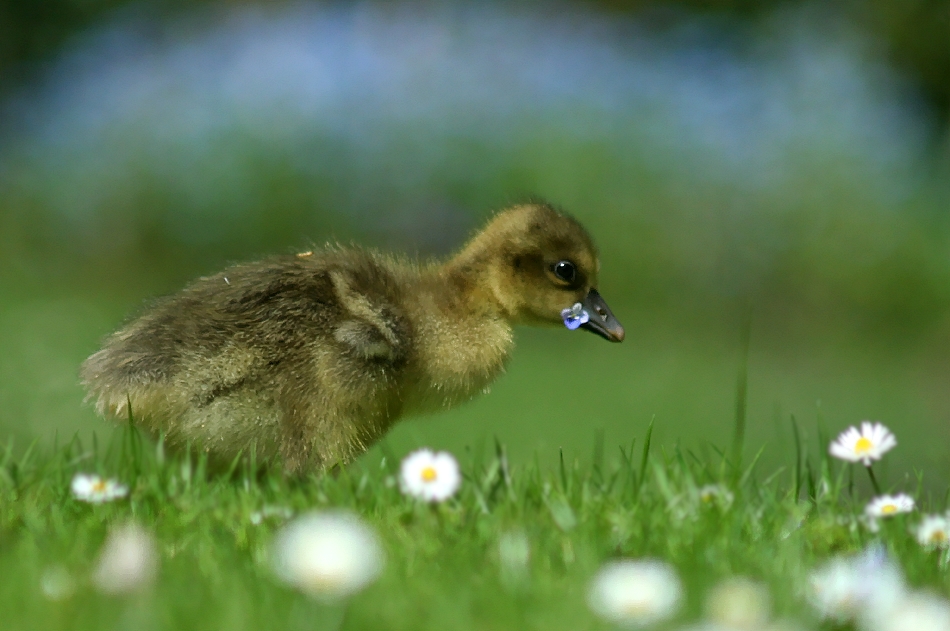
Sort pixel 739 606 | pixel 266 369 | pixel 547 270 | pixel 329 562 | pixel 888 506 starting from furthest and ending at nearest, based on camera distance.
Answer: pixel 547 270, pixel 266 369, pixel 888 506, pixel 739 606, pixel 329 562

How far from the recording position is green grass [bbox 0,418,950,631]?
1621 millimetres

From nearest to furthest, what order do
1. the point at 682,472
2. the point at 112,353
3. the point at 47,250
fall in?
the point at 682,472, the point at 112,353, the point at 47,250

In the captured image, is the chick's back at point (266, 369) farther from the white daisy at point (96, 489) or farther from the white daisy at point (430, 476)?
the white daisy at point (430, 476)

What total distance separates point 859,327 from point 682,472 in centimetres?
612

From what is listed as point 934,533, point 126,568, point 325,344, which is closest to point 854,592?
point 934,533

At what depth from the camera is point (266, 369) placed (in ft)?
9.23

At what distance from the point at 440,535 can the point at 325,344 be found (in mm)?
831

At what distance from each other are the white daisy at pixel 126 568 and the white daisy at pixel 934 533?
146cm

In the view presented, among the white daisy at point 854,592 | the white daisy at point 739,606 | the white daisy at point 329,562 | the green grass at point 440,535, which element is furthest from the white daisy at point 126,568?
the white daisy at point 854,592

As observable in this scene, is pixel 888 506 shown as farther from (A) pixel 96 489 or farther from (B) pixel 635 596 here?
(A) pixel 96 489

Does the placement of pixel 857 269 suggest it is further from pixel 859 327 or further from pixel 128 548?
→ pixel 128 548

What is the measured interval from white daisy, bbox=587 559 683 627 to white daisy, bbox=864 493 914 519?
0.85m

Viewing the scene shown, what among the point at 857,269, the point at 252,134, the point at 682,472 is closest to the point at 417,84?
the point at 252,134

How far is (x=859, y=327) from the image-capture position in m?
8.20
